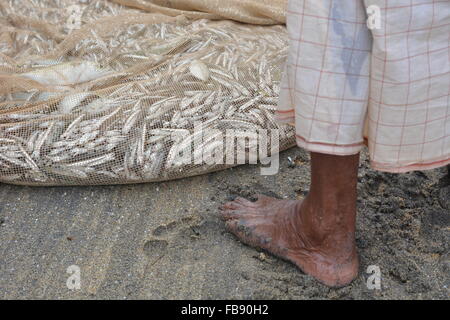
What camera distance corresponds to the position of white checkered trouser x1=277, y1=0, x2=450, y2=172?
1.66m

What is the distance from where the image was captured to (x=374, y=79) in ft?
5.69

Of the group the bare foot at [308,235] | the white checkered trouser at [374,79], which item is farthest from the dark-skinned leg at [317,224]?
the white checkered trouser at [374,79]

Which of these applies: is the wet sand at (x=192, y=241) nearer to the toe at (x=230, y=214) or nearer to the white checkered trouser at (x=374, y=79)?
the toe at (x=230, y=214)

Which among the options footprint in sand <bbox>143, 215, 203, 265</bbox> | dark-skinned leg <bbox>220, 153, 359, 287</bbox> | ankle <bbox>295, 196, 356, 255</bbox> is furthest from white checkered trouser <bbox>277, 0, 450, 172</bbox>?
footprint in sand <bbox>143, 215, 203, 265</bbox>

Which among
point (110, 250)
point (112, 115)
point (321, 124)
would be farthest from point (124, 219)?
point (321, 124)

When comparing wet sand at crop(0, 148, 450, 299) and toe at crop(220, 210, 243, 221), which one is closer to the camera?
wet sand at crop(0, 148, 450, 299)

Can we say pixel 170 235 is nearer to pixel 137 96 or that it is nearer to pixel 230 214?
pixel 230 214

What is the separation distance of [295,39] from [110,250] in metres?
1.21

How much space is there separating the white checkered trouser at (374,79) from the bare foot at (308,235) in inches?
12.8

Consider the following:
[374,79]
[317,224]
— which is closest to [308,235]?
[317,224]

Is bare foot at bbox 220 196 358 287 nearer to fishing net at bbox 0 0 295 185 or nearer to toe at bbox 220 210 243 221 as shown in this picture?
toe at bbox 220 210 243 221

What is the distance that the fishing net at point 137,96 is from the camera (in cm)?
269

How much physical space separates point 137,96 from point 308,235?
1273mm

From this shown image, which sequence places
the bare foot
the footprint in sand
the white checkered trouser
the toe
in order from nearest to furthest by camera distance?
the white checkered trouser, the bare foot, the footprint in sand, the toe
